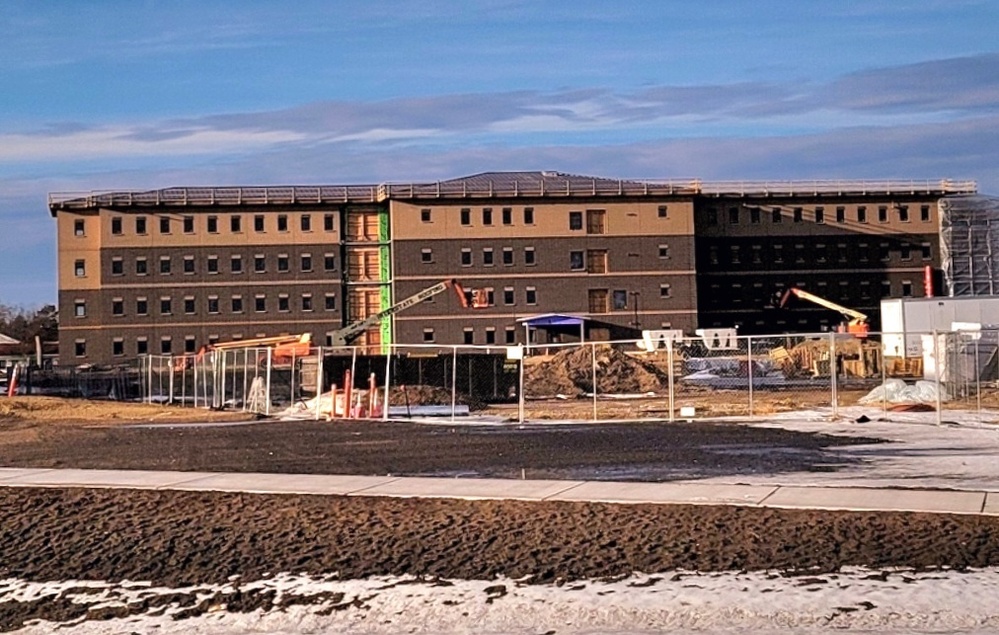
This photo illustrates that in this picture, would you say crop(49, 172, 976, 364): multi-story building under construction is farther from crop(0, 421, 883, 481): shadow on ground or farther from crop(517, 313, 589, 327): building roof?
crop(0, 421, 883, 481): shadow on ground

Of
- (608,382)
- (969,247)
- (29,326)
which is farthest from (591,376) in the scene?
(29,326)

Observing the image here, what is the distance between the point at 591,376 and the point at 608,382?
7.77ft

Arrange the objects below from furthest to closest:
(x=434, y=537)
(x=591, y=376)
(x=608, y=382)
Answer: (x=591, y=376) → (x=608, y=382) → (x=434, y=537)

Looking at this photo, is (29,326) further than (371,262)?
Yes

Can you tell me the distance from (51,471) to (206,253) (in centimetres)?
7921

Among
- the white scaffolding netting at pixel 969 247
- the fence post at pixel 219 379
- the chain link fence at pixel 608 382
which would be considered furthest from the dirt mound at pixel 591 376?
the white scaffolding netting at pixel 969 247

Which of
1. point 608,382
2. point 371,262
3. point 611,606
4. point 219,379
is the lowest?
point 611,606

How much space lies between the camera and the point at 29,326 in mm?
172000

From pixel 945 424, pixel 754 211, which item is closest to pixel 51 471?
pixel 945 424

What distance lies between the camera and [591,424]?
90.5 ft

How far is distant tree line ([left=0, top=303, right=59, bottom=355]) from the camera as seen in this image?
153550 millimetres

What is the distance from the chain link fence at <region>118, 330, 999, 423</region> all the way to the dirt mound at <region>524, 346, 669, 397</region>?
8 cm

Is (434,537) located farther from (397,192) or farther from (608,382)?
(397,192)

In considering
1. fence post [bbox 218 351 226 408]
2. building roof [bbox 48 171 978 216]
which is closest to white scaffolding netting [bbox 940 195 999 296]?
building roof [bbox 48 171 978 216]
